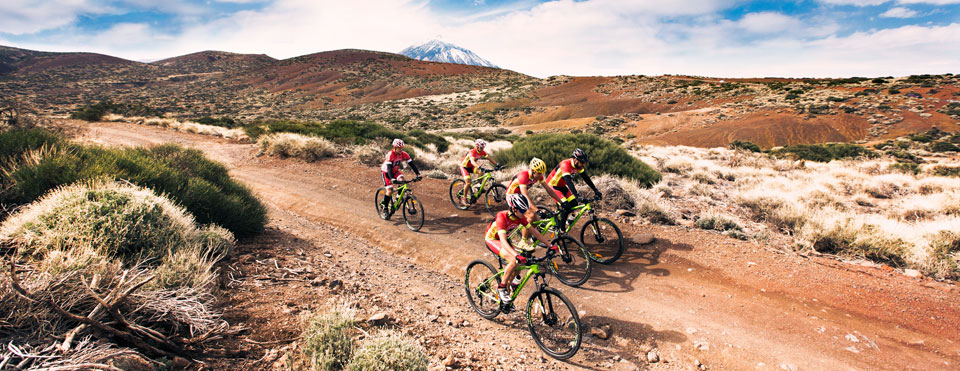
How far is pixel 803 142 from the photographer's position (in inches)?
1244

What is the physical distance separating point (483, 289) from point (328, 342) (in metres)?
2.28

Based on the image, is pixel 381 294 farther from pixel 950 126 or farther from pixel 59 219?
pixel 950 126

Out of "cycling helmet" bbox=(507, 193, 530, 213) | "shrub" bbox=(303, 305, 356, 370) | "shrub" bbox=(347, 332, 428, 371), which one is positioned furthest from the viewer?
"cycling helmet" bbox=(507, 193, 530, 213)

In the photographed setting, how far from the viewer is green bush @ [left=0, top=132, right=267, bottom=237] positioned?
5.40 metres

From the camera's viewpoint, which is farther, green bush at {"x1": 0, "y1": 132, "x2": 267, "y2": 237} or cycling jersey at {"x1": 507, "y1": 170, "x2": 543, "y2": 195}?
cycling jersey at {"x1": 507, "y1": 170, "x2": 543, "y2": 195}

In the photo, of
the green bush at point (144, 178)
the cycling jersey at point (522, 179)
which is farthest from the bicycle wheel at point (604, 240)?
the green bush at point (144, 178)

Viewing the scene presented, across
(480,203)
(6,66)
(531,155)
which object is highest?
(6,66)

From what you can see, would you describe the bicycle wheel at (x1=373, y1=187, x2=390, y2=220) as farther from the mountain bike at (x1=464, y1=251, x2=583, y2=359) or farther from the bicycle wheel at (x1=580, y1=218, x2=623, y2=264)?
the bicycle wheel at (x1=580, y1=218, x2=623, y2=264)

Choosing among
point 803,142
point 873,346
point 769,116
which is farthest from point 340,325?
point 769,116

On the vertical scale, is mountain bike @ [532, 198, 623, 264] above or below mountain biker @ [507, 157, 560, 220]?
below

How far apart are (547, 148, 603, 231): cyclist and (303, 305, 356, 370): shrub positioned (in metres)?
4.24

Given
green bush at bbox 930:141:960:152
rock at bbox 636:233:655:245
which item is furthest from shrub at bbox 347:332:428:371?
green bush at bbox 930:141:960:152

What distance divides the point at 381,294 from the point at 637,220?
6.17m

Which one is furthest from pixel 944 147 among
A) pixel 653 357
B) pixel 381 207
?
pixel 381 207
